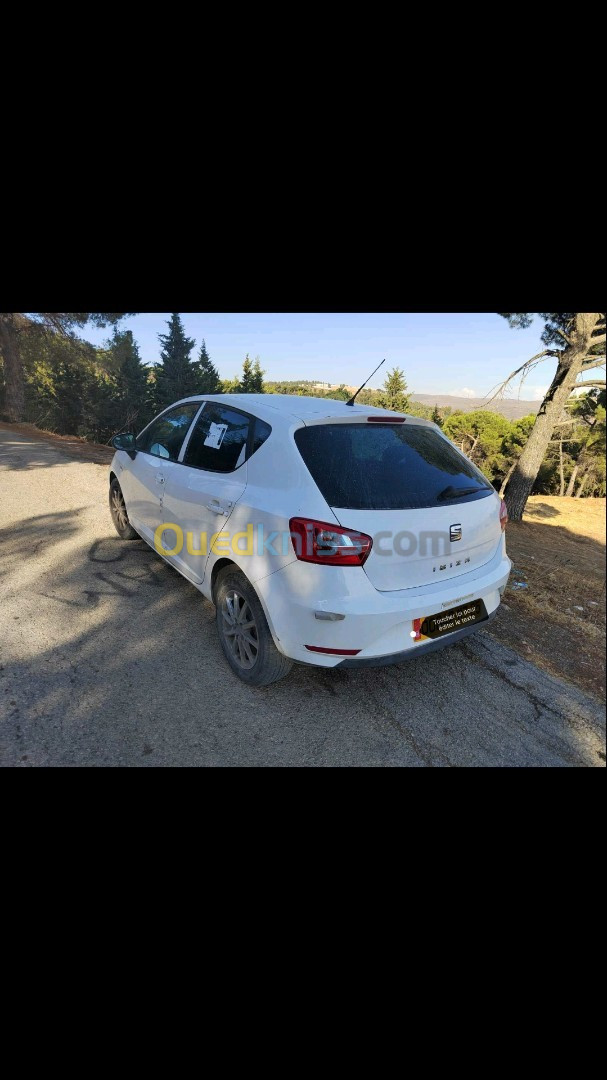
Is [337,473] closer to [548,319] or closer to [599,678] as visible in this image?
[599,678]

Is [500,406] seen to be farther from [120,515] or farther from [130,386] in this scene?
[130,386]

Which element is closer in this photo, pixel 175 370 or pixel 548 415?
pixel 548 415

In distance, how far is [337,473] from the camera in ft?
7.27

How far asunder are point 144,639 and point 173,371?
2180 cm

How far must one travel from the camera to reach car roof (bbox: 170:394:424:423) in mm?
2512

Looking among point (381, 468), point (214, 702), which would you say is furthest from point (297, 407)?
point (214, 702)

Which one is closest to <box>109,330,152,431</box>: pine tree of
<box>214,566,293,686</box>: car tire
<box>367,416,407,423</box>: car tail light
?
<box>214,566,293,686</box>: car tire

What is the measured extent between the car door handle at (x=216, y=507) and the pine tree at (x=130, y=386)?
58.5ft

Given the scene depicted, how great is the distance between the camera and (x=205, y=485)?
9.61ft

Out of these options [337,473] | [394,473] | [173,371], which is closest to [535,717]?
[394,473]

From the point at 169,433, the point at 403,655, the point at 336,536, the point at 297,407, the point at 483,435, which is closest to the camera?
the point at 336,536

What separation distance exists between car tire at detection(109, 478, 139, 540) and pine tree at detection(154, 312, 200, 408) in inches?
680

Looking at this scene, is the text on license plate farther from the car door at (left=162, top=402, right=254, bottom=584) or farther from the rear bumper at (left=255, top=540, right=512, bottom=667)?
the car door at (left=162, top=402, right=254, bottom=584)

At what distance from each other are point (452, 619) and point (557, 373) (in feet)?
9.98
